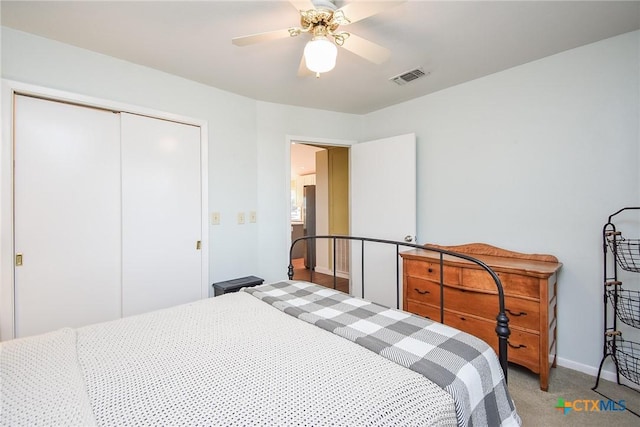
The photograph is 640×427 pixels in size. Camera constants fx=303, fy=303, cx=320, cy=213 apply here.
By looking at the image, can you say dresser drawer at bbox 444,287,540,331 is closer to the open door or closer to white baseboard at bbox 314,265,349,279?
the open door

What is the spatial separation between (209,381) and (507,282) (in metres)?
2.03

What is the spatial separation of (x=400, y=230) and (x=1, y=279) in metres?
2.99

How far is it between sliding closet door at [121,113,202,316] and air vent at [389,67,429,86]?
1798 millimetres

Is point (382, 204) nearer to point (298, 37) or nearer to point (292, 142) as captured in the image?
point (292, 142)

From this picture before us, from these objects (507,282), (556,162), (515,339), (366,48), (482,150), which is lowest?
(515,339)

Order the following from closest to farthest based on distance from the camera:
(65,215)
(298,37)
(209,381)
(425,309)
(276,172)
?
(209,381)
(298,37)
(65,215)
(425,309)
(276,172)

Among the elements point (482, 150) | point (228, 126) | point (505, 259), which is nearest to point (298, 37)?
point (228, 126)

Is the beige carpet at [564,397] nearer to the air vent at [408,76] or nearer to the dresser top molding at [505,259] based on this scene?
the dresser top molding at [505,259]

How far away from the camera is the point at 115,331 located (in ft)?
4.16

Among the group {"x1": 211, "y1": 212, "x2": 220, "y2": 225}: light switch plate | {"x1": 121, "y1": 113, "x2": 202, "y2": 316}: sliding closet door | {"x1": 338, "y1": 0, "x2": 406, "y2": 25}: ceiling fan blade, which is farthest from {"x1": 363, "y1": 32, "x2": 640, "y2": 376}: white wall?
{"x1": 121, "y1": 113, "x2": 202, "y2": 316}: sliding closet door

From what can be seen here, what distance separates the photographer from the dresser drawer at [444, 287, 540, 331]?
200 centimetres

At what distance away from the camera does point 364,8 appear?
1.36 meters

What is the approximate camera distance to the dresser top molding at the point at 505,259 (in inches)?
79.2

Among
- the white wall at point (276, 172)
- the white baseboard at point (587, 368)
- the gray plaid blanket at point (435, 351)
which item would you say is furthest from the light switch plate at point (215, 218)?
the white baseboard at point (587, 368)
